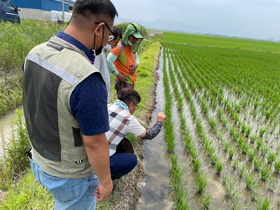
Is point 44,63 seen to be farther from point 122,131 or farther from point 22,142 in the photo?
point 22,142

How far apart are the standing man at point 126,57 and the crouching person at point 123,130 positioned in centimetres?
85

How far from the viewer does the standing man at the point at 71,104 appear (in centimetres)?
77

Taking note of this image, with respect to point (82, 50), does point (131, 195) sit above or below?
below

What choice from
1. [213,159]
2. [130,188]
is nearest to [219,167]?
[213,159]

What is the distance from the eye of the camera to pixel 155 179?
258 cm

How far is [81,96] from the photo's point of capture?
2.46 ft

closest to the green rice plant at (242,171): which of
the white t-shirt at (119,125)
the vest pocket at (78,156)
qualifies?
the white t-shirt at (119,125)

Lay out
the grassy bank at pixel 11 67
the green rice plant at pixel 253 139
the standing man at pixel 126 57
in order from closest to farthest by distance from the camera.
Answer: the standing man at pixel 126 57
the green rice plant at pixel 253 139
the grassy bank at pixel 11 67

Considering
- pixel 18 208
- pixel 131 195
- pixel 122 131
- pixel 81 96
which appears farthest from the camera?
pixel 131 195

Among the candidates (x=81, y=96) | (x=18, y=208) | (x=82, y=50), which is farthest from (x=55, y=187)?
(x=18, y=208)

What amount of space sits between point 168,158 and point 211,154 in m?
0.64

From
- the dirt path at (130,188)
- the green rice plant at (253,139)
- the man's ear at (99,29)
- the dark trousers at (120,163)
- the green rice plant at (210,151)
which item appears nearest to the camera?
the man's ear at (99,29)

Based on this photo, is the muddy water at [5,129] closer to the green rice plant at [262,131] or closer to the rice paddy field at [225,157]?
the rice paddy field at [225,157]

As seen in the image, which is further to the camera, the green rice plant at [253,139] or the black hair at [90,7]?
the green rice plant at [253,139]
